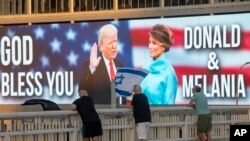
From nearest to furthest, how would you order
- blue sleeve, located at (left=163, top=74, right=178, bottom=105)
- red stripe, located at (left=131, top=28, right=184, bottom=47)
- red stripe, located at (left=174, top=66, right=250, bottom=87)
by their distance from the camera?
red stripe, located at (left=174, top=66, right=250, bottom=87), blue sleeve, located at (left=163, top=74, right=178, bottom=105), red stripe, located at (left=131, top=28, right=184, bottom=47)

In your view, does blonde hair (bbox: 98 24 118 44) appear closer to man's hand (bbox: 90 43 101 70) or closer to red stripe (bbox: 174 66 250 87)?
man's hand (bbox: 90 43 101 70)

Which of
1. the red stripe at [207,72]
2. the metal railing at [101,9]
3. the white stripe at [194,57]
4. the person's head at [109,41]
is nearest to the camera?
the red stripe at [207,72]

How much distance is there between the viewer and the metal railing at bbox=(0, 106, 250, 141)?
1600 centimetres

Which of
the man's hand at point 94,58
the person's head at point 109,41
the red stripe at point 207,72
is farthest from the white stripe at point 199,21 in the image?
the man's hand at point 94,58

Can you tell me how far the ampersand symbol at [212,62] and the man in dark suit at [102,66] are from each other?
5.88 metres

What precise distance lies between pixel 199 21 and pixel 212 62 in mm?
2617

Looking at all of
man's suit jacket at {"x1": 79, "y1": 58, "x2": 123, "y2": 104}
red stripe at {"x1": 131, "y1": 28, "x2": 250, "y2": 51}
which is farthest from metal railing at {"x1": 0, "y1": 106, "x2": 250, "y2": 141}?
man's suit jacket at {"x1": 79, "y1": 58, "x2": 123, "y2": 104}

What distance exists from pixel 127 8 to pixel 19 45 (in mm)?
8106

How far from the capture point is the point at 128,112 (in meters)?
19.4

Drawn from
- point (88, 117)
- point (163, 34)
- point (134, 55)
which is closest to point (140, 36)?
point (134, 55)

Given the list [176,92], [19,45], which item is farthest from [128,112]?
[19,45]

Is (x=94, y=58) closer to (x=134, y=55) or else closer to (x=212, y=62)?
(x=134, y=55)

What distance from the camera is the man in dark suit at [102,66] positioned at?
45531 mm

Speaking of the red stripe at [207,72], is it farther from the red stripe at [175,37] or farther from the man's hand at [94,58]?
the man's hand at [94,58]
